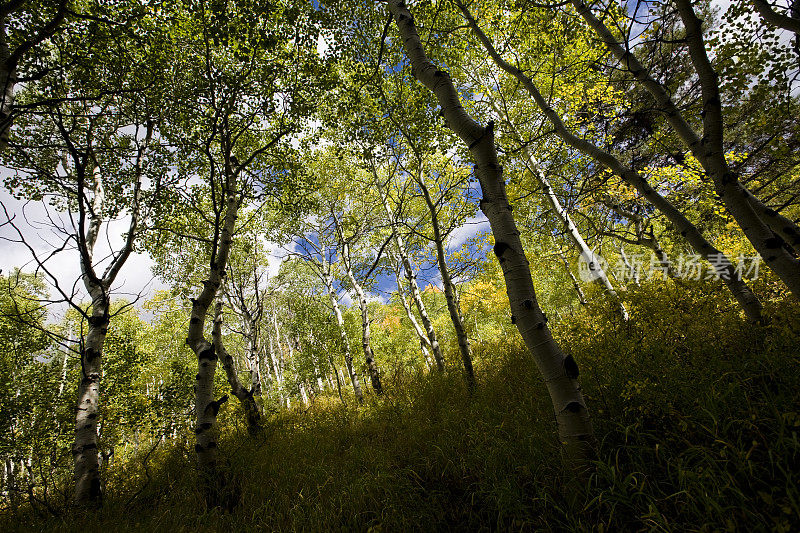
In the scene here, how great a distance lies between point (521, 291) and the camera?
2326 millimetres

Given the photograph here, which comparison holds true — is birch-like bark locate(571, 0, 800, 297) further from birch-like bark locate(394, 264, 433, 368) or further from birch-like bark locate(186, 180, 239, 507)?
birch-like bark locate(394, 264, 433, 368)

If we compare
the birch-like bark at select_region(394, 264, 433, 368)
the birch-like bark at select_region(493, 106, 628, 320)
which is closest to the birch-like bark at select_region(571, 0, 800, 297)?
the birch-like bark at select_region(493, 106, 628, 320)

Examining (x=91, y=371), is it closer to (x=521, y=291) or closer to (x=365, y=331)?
(x=521, y=291)

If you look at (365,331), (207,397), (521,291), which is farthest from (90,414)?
(365,331)

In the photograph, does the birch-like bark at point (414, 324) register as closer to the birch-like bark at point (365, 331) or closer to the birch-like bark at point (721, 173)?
the birch-like bark at point (365, 331)

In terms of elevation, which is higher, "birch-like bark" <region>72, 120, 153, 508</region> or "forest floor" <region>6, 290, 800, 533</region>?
"birch-like bark" <region>72, 120, 153, 508</region>

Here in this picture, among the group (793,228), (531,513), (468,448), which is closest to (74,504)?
(468,448)

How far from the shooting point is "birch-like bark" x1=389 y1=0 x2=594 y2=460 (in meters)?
2.13

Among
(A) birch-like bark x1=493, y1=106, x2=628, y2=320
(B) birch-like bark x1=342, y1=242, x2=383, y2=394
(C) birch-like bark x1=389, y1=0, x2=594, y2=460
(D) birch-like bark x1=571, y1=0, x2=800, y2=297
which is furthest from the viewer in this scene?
(B) birch-like bark x1=342, y1=242, x2=383, y2=394

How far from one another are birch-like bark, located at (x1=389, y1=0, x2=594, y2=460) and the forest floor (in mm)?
279

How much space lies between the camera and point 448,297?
650cm

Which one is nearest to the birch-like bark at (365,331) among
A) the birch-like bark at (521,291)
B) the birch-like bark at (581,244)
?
the birch-like bark at (581,244)

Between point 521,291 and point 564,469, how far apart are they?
1.40 meters

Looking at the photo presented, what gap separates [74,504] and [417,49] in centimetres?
725
